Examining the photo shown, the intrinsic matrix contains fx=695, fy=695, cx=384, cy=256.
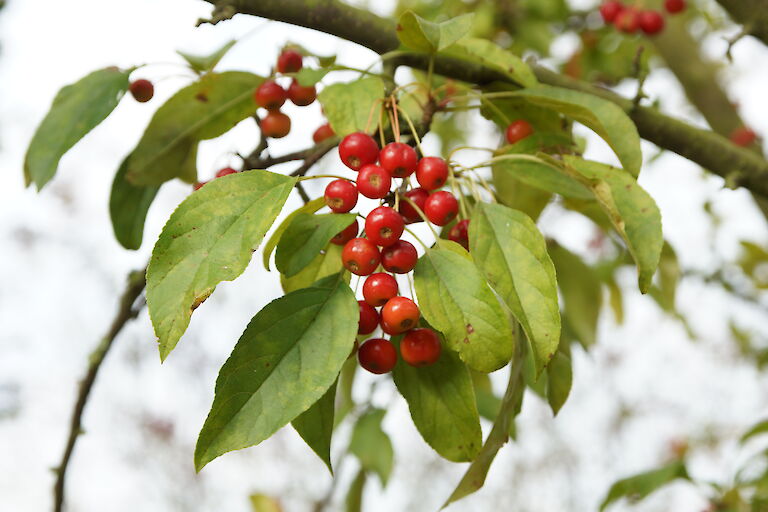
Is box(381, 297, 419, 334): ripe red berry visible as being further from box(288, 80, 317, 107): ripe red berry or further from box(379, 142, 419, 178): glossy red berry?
box(288, 80, 317, 107): ripe red berry

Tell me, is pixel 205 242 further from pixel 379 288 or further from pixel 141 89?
pixel 141 89

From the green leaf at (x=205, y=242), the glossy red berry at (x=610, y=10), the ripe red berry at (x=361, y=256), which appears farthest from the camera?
the glossy red berry at (x=610, y=10)

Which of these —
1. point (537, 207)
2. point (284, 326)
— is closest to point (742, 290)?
point (537, 207)

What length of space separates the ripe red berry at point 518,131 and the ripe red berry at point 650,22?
1.55 meters

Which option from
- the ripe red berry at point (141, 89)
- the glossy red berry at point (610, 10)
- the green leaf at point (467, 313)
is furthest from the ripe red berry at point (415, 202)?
the glossy red berry at point (610, 10)

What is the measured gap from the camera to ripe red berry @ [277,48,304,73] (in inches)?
38.9

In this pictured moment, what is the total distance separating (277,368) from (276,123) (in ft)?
1.44

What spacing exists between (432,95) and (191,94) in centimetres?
32

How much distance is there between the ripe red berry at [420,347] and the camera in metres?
0.71

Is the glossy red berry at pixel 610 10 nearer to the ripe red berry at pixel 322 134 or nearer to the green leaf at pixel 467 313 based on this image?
the ripe red berry at pixel 322 134

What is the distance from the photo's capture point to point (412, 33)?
814mm

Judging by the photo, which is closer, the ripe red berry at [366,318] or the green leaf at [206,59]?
the ripe red berry at [366,318]

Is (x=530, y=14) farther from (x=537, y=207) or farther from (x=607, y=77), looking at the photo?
(x=537, y=207)

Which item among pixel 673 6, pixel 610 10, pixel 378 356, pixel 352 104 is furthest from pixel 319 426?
pixel 673 6
